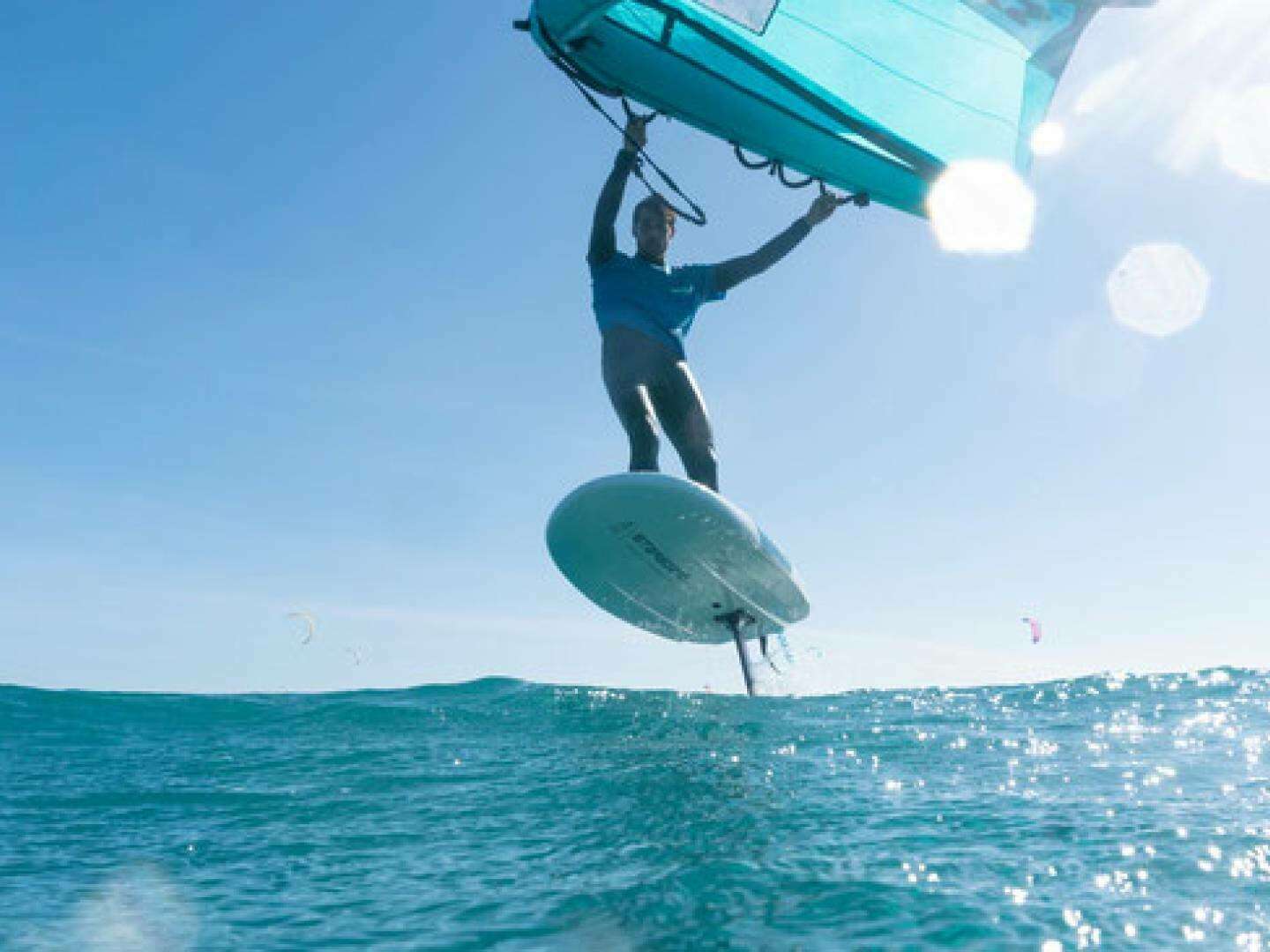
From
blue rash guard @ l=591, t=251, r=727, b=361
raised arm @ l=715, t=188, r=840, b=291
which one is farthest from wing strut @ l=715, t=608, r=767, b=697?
raised arm @ l=715, t=188, r=840, b=291

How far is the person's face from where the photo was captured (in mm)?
7508

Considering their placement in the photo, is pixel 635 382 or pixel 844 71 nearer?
pixel 635 382

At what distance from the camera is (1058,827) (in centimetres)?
361

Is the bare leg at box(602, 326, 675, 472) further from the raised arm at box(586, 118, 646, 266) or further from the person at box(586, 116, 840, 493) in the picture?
the raised arm at box(586, 118, 646, 266)

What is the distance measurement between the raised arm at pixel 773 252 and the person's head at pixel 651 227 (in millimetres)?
530

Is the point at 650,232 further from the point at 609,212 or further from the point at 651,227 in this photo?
the point at 609,212

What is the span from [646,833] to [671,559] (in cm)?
358

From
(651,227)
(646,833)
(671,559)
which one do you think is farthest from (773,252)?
(646,833)

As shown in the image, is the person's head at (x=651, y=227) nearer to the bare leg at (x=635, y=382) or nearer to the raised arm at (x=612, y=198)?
the raised arm at (x=612, y=198)

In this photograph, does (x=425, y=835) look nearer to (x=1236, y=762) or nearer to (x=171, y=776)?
(x=171, y=776)

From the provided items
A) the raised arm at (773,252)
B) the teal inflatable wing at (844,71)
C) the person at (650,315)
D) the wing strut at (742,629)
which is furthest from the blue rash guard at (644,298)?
the wing strut at (742,629)

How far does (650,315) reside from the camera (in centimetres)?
721

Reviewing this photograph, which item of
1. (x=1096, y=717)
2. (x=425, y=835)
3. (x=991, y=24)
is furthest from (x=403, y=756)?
(x=991, y=24)

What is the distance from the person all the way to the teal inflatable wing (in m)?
0.59
